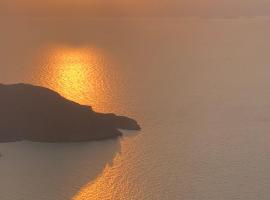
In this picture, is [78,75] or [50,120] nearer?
[50,120]

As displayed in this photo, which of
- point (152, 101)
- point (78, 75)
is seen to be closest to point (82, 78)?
point (78, 75)

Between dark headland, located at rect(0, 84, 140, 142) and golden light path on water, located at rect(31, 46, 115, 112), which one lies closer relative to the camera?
dark headland, located at rect(0, 84, 140, 142)

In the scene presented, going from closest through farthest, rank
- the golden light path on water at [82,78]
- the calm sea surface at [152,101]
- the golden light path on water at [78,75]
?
the calm sea surface at [152,101] < the golden light path on water at [82,78] < the golden light path on water at [78,75]

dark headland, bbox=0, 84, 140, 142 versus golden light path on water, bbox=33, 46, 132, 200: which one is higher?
golden light path on water, bbox=33, 46, 132, 200

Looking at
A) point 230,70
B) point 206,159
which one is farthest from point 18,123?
point 230,70

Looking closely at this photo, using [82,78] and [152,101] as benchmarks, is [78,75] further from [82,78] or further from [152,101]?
[152,101]

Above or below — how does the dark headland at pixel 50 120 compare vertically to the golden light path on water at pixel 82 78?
below

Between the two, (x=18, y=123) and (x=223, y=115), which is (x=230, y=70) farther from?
(x=18, y=123)
